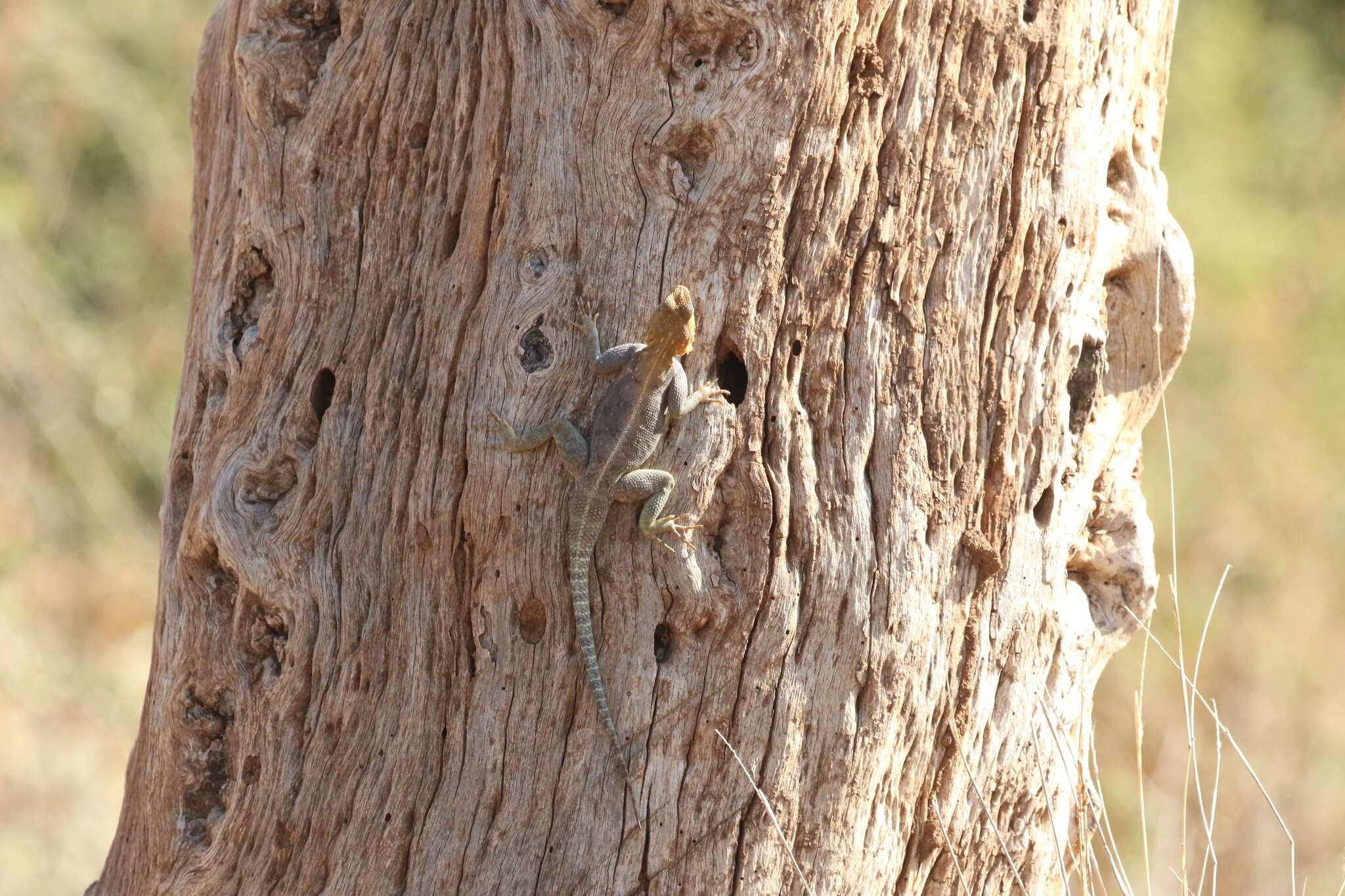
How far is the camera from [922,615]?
276 cm

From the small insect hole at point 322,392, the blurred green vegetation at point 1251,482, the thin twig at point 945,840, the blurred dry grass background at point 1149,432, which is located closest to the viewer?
the thin twig at point 945,840

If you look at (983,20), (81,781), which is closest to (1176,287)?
(983,20)

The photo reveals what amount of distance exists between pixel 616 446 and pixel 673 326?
33cm

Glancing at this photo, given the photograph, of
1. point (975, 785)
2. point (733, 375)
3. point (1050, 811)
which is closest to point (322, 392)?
point (733, 375)

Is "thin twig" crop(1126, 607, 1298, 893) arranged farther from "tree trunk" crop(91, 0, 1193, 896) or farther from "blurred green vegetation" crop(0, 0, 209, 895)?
"blurred green vegetation" crop(0, 0, 209, 895)

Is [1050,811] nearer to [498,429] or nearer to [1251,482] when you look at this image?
[498,429]

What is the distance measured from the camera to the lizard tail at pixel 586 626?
2.65 meters

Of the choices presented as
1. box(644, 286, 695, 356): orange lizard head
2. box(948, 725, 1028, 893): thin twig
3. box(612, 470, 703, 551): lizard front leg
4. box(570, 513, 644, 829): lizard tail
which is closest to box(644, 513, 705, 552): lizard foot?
box(612, 470, 703, 551): lizard front leg

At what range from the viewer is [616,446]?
2.76m

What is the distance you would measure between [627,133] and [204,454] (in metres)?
1.45

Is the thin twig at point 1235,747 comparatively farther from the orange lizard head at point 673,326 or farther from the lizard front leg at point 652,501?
the orange lizard head at point 673,326

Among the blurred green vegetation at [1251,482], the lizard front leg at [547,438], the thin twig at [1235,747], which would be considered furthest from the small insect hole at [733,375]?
the blurred green vegetation at [1251,482]

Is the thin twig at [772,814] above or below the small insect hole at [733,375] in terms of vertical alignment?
below

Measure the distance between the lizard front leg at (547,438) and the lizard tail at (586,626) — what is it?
19 centimetres
